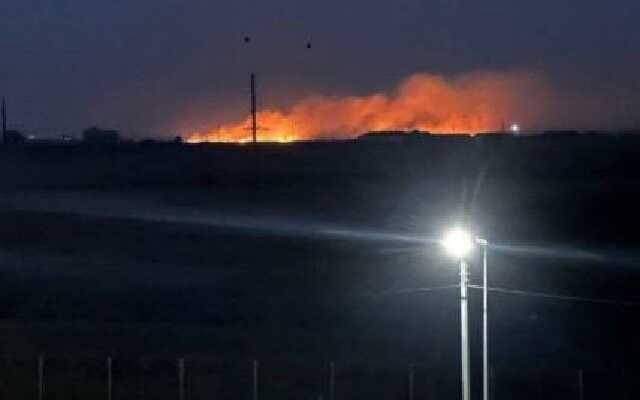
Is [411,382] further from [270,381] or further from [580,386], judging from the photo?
[580,386]

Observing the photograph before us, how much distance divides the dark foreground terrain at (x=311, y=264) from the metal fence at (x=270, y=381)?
7cm

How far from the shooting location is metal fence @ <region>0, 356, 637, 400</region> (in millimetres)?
29812

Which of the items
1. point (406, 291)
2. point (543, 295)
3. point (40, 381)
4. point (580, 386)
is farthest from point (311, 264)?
point (580, 386)

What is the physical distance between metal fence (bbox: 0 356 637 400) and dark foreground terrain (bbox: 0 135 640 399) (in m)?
0.07

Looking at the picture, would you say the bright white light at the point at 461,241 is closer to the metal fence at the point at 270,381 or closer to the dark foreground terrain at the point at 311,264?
the dark foreground terrain at the point at 311,264

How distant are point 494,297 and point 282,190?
17.5m

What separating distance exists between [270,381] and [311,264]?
631 inches

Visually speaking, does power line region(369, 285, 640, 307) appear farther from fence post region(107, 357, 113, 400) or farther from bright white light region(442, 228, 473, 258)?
bright white light region(442, 228, 473, 258)

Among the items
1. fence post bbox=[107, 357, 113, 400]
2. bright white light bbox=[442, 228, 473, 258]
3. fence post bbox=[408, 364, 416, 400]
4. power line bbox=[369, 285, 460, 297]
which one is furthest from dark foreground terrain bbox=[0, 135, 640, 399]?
bright white light bbox=[442, 228, 473, 258]

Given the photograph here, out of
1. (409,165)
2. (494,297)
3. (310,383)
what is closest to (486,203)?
(409,165)

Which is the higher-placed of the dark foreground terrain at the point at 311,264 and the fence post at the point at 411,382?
the dark foreground terrain at the point at 311,264

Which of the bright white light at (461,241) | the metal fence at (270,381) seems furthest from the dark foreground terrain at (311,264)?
the bright white light at (461,241)

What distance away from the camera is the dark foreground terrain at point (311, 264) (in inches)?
1258

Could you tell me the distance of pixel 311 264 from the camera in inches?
1829
